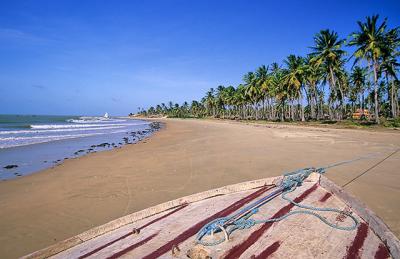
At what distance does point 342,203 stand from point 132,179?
269 inches

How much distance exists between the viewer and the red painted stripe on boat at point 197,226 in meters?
3.27

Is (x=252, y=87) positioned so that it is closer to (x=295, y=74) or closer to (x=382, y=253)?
(x=295, y=74)

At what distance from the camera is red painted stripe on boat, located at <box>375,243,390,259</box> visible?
2998mm

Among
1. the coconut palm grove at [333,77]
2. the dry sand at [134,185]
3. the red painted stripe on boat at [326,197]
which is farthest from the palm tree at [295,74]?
the red painted stripe on boat at [326,197]

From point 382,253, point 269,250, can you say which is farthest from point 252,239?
point 382,253

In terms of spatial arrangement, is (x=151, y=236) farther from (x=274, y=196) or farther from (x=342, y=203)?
(x=342, y=203)

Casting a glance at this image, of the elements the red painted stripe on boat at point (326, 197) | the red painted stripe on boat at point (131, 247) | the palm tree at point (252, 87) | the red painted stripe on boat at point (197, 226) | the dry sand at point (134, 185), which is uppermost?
the palm tree at point (252, 87)

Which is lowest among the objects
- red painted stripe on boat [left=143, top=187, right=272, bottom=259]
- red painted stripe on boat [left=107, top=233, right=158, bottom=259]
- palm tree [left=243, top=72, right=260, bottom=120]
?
red painted stripe on boat [left=107, top=233, right=158, bottom=259]

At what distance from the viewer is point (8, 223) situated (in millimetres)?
6160

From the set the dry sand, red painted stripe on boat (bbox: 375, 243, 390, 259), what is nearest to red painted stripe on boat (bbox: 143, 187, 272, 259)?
red painted stripe on boat (bbox: 375, 243, 390, 259)

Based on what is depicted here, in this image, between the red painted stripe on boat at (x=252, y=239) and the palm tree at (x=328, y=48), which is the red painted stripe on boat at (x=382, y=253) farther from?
the palm tree at (x=328, y=48)

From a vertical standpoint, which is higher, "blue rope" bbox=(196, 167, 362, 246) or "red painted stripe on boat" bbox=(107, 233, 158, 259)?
"blue rope" bbox=(196, 167, 362, 246)

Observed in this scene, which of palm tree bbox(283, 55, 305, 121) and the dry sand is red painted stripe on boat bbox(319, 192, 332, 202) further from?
palm tree bbox(283, 55, 305, 121)

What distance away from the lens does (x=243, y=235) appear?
3.50 meters
